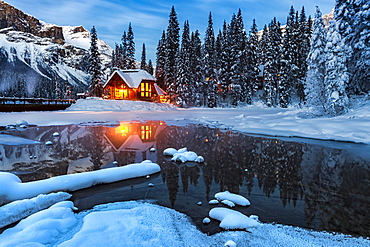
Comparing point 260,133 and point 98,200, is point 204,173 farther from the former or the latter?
point 260,133

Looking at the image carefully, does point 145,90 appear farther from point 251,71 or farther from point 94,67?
point 251,71

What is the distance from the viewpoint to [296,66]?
46969mm

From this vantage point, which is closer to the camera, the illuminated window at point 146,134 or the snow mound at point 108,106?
the illuminated window at point 146,134

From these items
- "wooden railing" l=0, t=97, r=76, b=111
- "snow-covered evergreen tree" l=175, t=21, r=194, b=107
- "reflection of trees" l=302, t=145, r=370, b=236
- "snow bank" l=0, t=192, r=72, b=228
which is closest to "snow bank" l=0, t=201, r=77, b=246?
"snow bank" l=0, t=192, r=72, b=228

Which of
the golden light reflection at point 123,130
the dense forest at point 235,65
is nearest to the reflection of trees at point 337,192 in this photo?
A: the golden light reflection at point 123,130

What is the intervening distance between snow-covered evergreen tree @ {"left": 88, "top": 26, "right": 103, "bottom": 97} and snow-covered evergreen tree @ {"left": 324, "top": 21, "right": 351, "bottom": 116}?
4172cm

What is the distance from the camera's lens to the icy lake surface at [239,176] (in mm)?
4863

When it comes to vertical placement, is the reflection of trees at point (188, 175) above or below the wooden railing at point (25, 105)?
below

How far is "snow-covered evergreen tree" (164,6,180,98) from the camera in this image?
49812mm

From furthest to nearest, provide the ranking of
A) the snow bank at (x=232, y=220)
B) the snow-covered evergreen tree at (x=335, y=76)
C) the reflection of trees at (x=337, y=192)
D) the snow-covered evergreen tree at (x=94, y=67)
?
1. the snow-covered evergreen tree at (x=94, y=67)
2. the snow-covered evergreen tree at (x=335, y=76)
3. the reflection of trees at (x=337, y=192)
4. the snow bank at (x=232, y=220)

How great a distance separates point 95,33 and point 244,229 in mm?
55046

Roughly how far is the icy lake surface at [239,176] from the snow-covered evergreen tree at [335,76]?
11.4 meters

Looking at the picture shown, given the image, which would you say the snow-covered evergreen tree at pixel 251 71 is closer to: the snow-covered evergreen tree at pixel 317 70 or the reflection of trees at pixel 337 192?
the snow-covered evergreen tree at pixel 317 70

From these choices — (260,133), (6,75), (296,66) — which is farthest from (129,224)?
(6,75)
